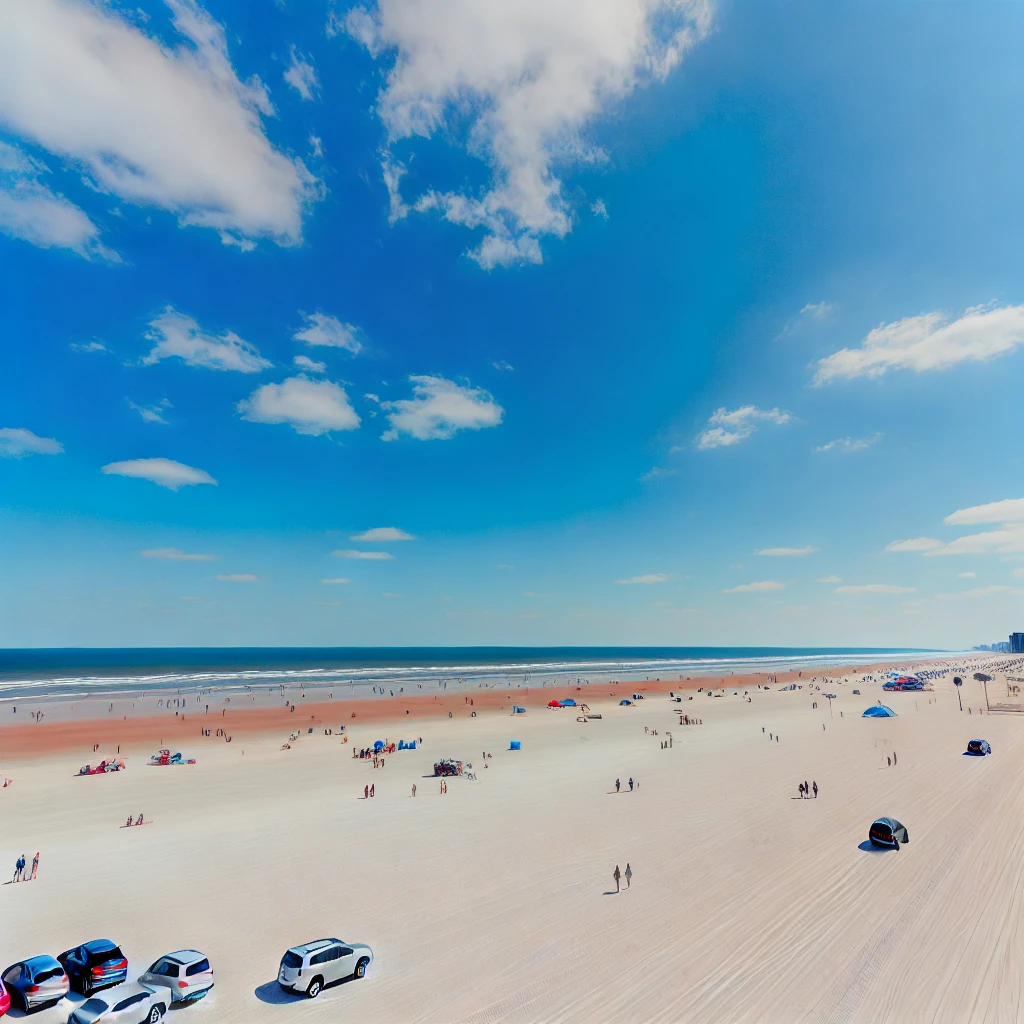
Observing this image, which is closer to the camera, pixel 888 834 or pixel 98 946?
pixel 98 946

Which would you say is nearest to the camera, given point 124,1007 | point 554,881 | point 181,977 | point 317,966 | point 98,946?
point 124,1007

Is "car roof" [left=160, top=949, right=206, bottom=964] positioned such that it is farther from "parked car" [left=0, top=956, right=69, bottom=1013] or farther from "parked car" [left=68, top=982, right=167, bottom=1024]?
"parked car" [left=0, top=956, right=69, bottom=1013]

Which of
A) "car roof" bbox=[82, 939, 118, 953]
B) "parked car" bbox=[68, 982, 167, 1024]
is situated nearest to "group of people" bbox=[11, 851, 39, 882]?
"car roof" bbox=[82, 939, 118, 953]

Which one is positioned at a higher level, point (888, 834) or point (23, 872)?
point (888, 834)

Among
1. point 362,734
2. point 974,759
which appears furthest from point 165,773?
point 974,759

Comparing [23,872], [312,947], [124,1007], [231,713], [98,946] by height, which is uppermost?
[98,946]

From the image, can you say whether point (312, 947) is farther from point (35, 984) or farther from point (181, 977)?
point (35, 984)

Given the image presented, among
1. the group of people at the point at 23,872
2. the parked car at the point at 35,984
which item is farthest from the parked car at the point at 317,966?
the group of people at the point at 23,872

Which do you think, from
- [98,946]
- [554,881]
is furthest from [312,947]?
[554,881]

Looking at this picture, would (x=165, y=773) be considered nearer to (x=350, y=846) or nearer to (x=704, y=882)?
(x=350, y=846)
